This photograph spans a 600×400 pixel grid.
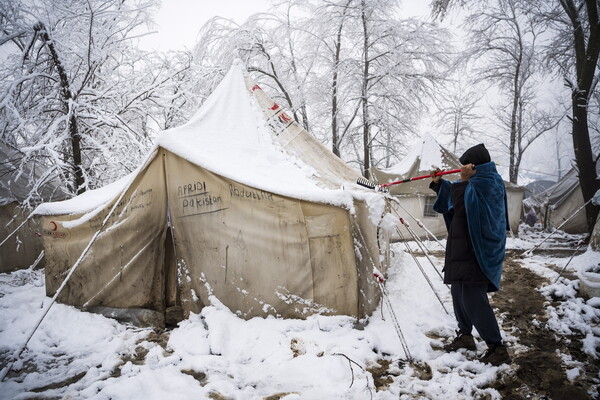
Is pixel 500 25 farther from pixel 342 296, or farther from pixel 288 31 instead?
pixel 342 296

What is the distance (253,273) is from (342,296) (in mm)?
1152

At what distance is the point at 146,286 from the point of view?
392 cm

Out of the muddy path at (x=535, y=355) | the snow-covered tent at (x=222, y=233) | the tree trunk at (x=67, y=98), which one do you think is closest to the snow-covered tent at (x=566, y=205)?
the muddy path at (x=535, y=355)

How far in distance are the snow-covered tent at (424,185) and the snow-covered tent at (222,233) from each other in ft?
25.8

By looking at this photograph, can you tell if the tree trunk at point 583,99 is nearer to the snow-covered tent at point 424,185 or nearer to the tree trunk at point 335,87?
the snow-covered tent at point 424,185

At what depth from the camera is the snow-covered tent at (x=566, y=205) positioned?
1128cm

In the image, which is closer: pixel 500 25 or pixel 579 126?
pixel 579 126

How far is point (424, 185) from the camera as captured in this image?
11609 mm

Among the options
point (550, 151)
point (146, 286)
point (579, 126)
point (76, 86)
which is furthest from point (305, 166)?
point (550, 151)

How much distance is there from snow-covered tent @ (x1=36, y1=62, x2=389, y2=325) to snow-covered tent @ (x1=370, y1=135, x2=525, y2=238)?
788cm

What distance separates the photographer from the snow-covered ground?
2.41m

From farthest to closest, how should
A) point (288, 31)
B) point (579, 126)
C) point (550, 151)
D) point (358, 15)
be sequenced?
point (550, 151) < point (288, 31) < point (358, 15) < point (579, 126)

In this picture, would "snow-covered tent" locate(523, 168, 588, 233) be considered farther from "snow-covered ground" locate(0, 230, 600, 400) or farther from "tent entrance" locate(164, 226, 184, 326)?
"tent entrance" locate(164, 226, 184, 326)

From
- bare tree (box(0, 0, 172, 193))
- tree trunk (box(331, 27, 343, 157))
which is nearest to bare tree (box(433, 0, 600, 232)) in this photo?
tree trunk (box(331, 27, 343, 157))
